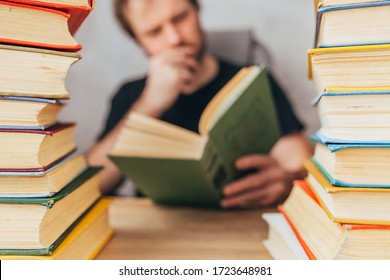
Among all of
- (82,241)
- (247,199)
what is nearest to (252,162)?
(247,199)

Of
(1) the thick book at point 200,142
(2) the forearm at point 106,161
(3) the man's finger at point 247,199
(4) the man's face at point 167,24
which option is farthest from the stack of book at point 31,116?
(4) the man's face at point 167,24

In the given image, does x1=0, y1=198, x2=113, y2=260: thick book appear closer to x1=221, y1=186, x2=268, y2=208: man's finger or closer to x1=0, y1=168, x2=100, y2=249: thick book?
x1=0, y1=168, x2=100, y2=249: thick book

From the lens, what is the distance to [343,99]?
0.53 meters

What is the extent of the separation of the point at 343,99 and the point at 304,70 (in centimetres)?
134

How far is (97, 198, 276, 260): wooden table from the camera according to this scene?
0.72 m

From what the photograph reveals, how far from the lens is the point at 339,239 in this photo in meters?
0.53

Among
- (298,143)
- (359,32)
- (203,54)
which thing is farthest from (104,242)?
(203,54)

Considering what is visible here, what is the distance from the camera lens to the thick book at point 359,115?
52 cm

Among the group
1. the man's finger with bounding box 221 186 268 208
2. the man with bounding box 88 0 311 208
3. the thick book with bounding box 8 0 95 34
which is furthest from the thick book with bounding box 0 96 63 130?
the man with bounding box 88 0 311 208

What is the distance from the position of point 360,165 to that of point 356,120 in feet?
0.18

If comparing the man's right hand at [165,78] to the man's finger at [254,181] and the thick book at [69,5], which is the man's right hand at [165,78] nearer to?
the man's finger at [254,181]

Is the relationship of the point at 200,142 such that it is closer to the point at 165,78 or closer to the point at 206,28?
the point at 165,78

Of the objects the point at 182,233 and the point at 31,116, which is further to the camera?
the point at 182,233

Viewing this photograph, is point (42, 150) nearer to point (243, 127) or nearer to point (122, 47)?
point (243, 127)
